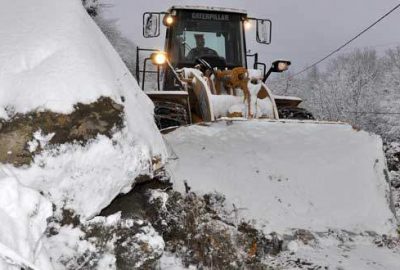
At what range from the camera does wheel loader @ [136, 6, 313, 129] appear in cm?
532

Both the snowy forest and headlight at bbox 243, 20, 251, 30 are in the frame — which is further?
the snowy forest

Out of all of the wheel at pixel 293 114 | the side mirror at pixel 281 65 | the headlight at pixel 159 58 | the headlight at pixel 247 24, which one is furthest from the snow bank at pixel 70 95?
the headlight at pixel 247 24

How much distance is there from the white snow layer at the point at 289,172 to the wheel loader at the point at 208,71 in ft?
2.26

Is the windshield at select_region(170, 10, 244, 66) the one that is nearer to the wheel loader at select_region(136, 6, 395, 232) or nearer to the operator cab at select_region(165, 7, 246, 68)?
the operator cab at select_region(165, 7, 246, 68)

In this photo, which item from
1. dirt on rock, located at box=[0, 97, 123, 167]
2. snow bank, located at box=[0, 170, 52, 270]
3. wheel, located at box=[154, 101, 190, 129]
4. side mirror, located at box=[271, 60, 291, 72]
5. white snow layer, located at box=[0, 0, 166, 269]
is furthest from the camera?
side mirror, located at box=[271, 60, 291, 72]

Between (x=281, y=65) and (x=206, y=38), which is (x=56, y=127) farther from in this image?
(x=206, y=38)

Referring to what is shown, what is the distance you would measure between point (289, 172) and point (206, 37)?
141 inches

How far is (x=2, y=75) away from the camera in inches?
113

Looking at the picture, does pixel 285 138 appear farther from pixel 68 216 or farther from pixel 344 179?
pixel 68 216

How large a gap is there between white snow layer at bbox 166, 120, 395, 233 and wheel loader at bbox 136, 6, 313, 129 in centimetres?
69

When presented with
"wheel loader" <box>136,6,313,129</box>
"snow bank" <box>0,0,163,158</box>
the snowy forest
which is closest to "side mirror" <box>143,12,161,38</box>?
"wheel loader" <box>136,6,313,129</box>

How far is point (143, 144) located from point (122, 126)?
0.64 ft

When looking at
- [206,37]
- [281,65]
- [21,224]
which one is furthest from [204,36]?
[21,224]

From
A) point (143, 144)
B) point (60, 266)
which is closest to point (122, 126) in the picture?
point (143, 144)
